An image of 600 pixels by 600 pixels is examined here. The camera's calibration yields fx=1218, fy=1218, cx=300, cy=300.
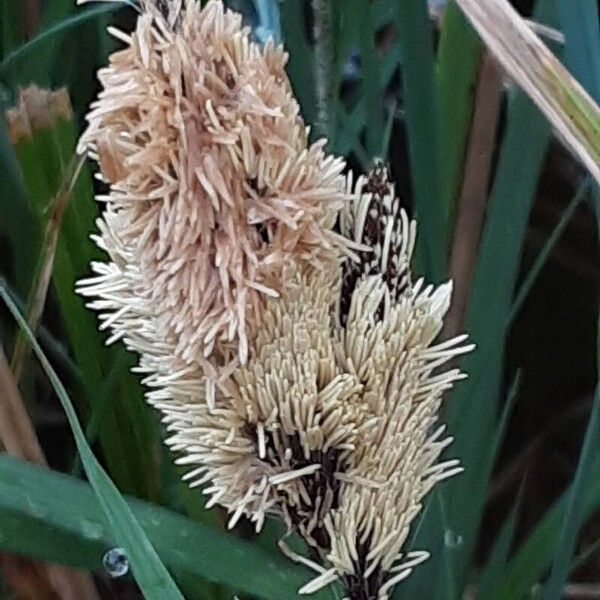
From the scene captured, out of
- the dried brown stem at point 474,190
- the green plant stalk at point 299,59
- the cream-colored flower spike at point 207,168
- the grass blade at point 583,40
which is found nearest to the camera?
the cream-colored flower spike at point 207,168

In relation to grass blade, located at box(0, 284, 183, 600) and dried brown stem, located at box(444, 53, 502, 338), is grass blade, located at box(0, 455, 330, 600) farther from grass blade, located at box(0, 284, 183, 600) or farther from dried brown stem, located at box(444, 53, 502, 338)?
dried brown stem, located at box(444, 53, 502, 338)

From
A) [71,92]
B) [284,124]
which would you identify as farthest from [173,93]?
[71,92]

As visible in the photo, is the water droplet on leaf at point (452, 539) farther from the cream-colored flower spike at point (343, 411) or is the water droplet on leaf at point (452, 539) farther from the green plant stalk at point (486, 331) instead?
the cream-colored flower spike at point (343, 411)

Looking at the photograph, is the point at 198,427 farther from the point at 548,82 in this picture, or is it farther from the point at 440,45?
the point at 440,45

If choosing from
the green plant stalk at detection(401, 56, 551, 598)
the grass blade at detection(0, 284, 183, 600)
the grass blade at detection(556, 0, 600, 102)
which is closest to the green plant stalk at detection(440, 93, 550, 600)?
the green plant stalk at detection(401, 56, 551, 598)

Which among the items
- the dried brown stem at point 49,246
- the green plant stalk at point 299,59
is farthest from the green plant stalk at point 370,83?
the dried brown stem at point 49,246

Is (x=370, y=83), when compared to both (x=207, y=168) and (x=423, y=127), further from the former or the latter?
(x=207, y=168)
